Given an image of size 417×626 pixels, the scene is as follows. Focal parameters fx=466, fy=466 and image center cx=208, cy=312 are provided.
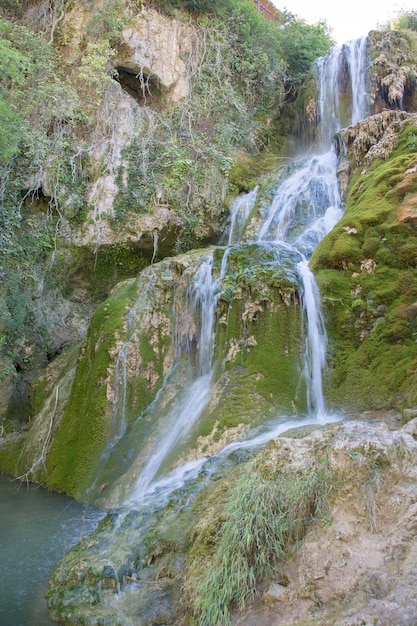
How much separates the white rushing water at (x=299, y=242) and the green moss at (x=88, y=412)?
1.11 metres

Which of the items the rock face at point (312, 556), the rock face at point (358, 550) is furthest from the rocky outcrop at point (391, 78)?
the rock face at point (358, 550)

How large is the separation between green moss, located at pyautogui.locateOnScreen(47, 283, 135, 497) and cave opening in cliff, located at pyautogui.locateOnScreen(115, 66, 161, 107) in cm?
809

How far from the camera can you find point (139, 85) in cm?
1448

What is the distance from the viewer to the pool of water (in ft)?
13.3

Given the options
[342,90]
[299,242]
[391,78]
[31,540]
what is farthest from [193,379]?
[342,90]

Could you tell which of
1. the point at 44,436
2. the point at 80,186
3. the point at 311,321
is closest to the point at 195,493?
the point at 311,321

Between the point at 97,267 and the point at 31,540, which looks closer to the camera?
the point at 31,540

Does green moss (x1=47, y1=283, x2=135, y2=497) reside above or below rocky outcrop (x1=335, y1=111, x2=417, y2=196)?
below

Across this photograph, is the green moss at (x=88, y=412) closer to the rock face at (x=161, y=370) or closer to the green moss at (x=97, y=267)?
the rock face at (x=161, y=370)

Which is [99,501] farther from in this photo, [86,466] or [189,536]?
[189,536]

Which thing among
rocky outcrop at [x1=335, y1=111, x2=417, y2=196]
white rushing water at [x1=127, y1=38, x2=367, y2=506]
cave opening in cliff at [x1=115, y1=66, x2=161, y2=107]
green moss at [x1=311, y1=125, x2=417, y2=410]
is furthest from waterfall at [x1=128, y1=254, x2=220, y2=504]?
cave opening in cliff at [x1=115, y1=66, x2=161, y2=107]

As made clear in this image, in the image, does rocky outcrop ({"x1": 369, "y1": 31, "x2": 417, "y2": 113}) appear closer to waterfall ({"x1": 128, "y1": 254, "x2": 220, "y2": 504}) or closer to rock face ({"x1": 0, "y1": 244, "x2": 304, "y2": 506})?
rock face ({"x1": 0, "y1": 244, "x2": 304, "y2": 506})

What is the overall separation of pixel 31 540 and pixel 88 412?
2.45m

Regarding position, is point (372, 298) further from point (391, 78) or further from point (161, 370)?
point (391, 78)
